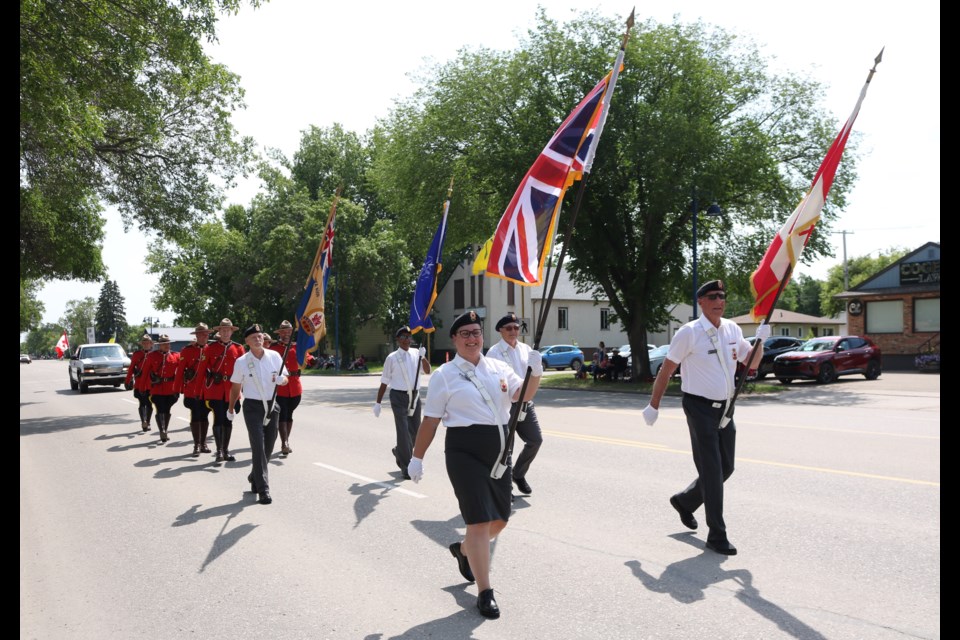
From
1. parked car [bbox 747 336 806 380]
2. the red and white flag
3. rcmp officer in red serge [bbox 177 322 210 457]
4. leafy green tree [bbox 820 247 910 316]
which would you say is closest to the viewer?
the red and white flag

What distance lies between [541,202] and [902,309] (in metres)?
35.5

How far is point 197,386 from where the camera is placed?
475 inches

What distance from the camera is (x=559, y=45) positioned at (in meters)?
26.2

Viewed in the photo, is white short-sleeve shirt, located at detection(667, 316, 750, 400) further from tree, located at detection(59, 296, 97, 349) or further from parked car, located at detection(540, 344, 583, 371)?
tree, located at detection(59, 296, 97, 349)

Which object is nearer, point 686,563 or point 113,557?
point 686,563

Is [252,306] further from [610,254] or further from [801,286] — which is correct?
[801,286]

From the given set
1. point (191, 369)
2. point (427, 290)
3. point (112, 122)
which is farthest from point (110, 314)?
point (427, 290)

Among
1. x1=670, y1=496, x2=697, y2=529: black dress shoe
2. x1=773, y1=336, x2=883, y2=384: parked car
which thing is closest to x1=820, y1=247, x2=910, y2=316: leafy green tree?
x1=773, y1=336, x2=883, y2=384: parked car

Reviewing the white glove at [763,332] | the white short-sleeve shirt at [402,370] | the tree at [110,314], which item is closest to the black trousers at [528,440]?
the white short-sleeve shirt at [402,370]

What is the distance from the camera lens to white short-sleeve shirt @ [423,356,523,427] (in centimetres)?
477

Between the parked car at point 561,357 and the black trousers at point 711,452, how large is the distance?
37.4 meters
